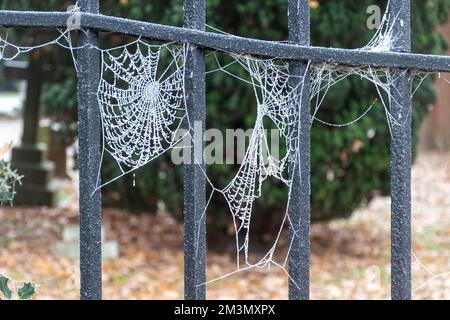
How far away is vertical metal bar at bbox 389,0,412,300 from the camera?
2068 millimetres

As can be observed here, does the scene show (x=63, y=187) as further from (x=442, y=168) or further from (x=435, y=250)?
(x=442, y=168)

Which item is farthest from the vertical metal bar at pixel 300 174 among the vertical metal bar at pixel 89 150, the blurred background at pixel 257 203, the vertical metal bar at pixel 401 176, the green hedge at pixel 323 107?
the green hedge at pixel 323 107

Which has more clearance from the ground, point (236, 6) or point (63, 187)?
point (236, 6)

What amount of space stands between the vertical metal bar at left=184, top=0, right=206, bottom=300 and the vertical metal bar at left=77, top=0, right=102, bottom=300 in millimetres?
246

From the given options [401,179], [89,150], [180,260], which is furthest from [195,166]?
[180,260]

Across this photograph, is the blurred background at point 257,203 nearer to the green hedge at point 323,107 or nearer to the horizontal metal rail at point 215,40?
the green hedge at point 323,107

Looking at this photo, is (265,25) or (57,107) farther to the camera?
(57,107)

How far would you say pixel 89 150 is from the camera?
76.5 inches

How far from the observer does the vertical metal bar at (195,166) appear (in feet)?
6.49

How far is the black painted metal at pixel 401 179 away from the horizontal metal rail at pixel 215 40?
0.22 ft
